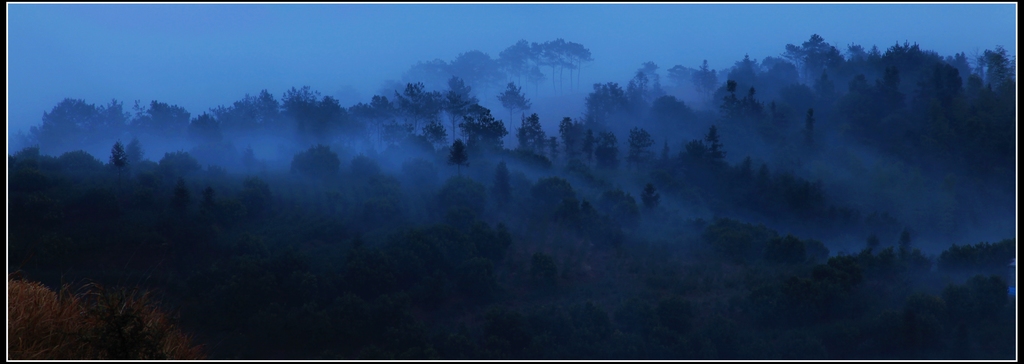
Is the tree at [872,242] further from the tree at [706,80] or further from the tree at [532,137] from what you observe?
the tree at [706,80]

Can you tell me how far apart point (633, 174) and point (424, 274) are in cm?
1036

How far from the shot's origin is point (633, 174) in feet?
71.0

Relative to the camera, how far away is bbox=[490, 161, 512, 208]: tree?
18.0 m

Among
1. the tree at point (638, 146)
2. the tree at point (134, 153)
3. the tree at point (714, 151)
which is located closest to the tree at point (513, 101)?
the tree at point (638, 146)

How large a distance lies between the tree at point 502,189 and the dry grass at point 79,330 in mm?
13822

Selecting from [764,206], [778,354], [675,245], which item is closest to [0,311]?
[778,354]

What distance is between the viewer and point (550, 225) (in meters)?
16.8

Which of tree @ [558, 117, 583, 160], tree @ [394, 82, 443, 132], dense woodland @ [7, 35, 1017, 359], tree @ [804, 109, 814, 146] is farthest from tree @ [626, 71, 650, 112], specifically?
tree @ [394, 82, 443, 132]

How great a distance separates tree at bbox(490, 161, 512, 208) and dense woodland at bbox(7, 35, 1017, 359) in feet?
0.16

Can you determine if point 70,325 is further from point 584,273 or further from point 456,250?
point 584,273

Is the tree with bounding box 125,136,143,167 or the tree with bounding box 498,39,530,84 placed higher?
the tree with bounding box 498,39,530,84

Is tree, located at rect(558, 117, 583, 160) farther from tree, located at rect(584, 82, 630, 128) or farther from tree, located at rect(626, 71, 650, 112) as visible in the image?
tree, located at rect(626, 71, 650, 112)

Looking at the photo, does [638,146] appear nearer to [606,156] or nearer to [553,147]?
[606,156]

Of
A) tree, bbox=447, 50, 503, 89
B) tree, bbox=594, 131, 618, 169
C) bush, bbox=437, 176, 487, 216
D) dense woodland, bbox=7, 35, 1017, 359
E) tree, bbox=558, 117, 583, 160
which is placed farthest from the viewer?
tree, bbox=447, 50, 503, 89
